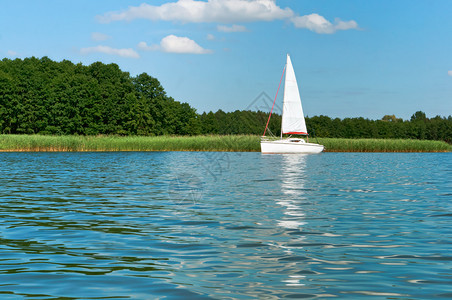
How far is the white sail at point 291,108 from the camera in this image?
59.8 metres

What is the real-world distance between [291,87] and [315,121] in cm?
8582

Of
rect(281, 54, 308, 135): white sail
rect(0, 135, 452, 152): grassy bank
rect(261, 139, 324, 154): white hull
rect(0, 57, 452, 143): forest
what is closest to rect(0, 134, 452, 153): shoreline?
rect(0, 135, 452, 152): grassy bank

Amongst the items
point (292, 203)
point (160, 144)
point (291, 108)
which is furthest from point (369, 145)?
point (292, 203)

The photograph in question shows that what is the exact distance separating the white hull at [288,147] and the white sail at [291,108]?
1.72 meters

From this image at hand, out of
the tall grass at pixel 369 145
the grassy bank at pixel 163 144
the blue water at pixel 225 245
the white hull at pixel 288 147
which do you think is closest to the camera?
the blue water at pixel 225 245

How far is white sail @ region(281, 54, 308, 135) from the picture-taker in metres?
59.8

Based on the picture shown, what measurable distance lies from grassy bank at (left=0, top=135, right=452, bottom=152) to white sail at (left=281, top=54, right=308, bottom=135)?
5.26m

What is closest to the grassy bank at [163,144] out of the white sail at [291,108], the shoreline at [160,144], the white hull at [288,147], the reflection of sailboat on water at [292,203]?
the shoreline at [160,144]

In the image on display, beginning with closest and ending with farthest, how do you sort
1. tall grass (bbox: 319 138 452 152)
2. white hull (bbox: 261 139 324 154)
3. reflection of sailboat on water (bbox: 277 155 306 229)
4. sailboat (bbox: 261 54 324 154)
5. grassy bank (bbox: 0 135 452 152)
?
reflection of sailboat on water (bbox: 277 155 306 229), white hull (bbox: 261 139 324 154), grassy bank (bbox: 0 135 452 152), sailboat (bbox: 261 54 324 154), tall grass (bbox: 319 138 452 152)

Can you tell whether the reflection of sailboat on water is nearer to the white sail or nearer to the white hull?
the white hull

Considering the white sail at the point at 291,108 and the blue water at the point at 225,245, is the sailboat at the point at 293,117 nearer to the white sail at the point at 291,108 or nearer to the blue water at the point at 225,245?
the white sail at the point at 291,108

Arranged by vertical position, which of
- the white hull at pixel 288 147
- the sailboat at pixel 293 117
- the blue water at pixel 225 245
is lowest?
the blue water at pixel 225 245

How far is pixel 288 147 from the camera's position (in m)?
57.9

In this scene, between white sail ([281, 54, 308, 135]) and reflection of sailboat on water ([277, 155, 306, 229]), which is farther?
white sail ([281, 54, 308, 135])
